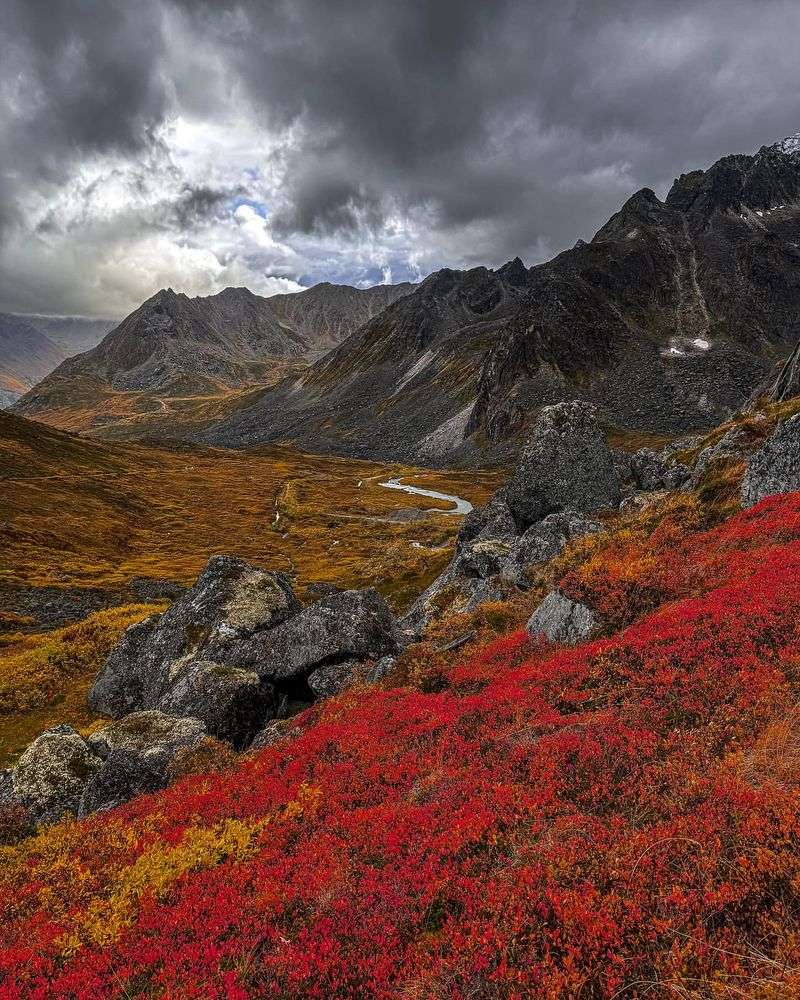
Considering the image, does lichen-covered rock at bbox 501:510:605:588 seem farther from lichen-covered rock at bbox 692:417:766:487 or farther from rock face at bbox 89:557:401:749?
lichen-covered rock at bbox 692:417:766:487

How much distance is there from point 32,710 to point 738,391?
636 feet

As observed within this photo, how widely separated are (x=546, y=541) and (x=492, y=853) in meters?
24.9

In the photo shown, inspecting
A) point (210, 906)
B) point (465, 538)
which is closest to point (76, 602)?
point (465, 538)

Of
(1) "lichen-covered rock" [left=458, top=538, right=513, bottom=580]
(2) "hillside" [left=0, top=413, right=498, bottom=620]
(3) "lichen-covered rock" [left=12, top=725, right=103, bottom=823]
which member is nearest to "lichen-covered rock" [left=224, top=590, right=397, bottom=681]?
(3) "lichen-covered rock" [left=12, top=725, right=103, bottom=823]

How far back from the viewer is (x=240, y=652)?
86.8ft

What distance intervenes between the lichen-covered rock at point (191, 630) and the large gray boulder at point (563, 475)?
75.2 ft

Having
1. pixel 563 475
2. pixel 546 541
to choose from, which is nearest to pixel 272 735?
pixel 546 541

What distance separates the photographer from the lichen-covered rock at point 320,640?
24500mm

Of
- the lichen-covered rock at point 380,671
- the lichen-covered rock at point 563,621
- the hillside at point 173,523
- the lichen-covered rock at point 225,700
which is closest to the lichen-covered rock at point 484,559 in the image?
the lichen-covered rock at point 380,671

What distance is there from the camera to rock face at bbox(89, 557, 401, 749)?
73.7 feet

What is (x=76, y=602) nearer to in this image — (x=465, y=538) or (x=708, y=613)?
(x=465, y=538)

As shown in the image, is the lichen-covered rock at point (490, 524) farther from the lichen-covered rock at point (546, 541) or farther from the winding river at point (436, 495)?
the winding river at point (436, 495)

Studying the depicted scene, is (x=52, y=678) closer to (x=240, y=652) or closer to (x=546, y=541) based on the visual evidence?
(x=240, y=652)

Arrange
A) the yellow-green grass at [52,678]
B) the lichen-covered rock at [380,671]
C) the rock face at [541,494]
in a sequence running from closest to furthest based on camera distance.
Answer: the lichen-covered rock at [380,671], the yellow-green grass at [52,678], the rock face at [541,494]
